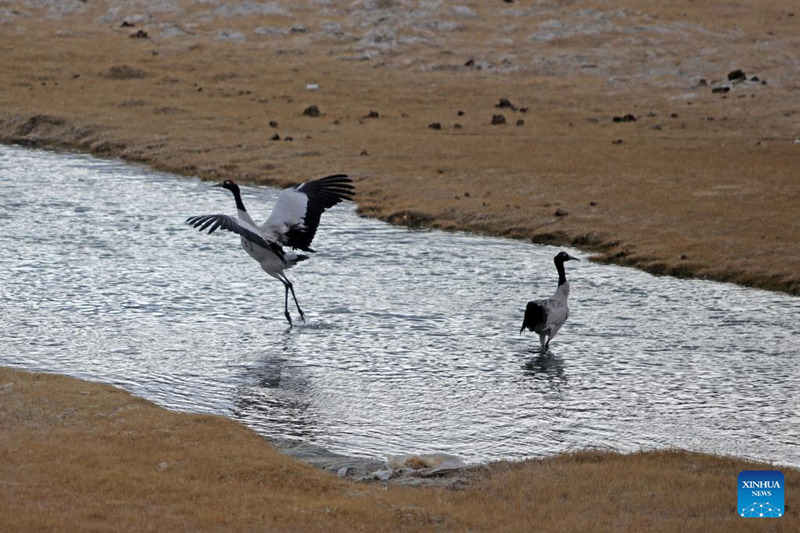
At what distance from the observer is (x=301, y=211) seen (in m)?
21.0

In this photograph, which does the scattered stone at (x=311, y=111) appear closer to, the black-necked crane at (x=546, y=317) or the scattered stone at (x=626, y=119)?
the scattered stone at (x=626, y=119)

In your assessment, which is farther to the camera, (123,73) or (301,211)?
(123,73)

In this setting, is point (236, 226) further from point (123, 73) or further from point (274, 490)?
point (123, 73)

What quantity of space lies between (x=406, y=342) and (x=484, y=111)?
94.6 ft

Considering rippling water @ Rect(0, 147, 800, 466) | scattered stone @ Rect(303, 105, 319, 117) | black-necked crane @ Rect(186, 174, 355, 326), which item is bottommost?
rippling water @ Rect(0, 147, 800, 466)

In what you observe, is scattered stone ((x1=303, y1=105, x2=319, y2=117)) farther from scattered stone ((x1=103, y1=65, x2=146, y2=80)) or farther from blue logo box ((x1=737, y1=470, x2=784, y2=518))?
blue logo box ((x1=737, y1=470, x2=784, y2=518))

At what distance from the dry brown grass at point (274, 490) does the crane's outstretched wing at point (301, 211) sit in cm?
728

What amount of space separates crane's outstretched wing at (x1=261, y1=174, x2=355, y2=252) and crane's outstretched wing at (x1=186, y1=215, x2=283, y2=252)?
1.17 feet

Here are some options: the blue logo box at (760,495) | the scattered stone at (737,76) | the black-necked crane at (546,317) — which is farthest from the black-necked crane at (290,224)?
the scattered stone at (737,76)

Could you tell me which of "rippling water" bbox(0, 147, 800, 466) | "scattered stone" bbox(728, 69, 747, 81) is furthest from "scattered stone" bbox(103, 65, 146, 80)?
"scattered stone" bbox(728, 69, 747, 81)

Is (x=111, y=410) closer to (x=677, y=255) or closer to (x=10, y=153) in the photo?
(x=677, y=255)

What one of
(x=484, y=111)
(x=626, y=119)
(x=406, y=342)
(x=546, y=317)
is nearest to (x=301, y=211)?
(x=406, y=342)

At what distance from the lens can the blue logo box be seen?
10.8 meters

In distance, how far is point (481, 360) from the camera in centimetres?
1812
